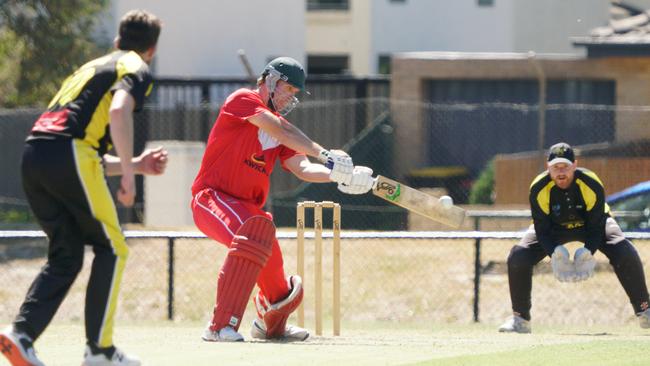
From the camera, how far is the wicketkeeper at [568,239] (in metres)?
9.70

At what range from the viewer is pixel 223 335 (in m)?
7.83

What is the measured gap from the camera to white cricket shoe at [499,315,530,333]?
9695 millimetres

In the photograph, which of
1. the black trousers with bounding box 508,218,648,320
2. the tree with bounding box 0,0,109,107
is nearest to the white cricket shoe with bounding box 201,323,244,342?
the black trousers with bounding box 508,218,648,320

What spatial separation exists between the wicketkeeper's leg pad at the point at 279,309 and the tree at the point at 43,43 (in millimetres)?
11455

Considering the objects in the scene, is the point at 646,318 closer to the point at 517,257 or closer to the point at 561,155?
the point at 517,257

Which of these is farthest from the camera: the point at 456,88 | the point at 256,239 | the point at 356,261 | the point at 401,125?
the point at 456,88

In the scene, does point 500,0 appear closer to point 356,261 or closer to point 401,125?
point 401,125

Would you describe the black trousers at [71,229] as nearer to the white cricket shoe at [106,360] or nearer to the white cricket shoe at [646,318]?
A: the white cricket shoe at [106,360]

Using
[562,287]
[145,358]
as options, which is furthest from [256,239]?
[562,287]

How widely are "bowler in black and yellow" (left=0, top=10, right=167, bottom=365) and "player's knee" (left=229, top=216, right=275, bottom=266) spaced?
131 centimetres

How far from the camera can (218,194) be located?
26.5 ft

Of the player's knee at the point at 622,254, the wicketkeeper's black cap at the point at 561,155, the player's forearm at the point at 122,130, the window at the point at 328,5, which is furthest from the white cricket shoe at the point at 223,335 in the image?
the window at the point at 328,5

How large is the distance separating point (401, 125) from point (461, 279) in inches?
265

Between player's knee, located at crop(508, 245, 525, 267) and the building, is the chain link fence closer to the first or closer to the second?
player's knee, located at crop(508, 245, 525, 267)
